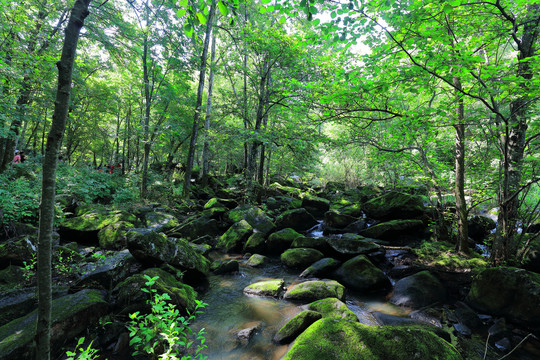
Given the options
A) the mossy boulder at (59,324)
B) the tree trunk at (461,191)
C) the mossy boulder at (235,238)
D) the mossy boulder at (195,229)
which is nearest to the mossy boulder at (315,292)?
the mossy boulder at (235,238)

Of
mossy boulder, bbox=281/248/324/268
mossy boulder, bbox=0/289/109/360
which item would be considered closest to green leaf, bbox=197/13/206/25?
mossy boulder, bbox=0/289/109/360

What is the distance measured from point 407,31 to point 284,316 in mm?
6133

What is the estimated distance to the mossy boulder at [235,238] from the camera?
9.34 m

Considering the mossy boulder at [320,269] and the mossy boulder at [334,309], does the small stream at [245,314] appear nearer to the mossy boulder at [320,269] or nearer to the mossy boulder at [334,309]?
the mossy boulder at [320,269]

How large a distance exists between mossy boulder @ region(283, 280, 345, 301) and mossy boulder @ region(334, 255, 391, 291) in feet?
2.99

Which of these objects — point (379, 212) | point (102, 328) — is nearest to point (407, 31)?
point (102, 328)

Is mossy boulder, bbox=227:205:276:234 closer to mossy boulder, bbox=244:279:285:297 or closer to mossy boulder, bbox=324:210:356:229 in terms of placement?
mossy boulder, bbox=324:210:356:229

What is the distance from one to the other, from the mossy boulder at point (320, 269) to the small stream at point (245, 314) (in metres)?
0.40

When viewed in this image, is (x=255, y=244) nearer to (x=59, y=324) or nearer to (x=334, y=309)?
(x=334, y=309)

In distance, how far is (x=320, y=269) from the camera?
7207mm

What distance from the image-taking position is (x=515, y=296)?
4.87 metres

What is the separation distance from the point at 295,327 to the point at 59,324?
3.73 m

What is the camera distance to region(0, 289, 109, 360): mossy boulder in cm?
308

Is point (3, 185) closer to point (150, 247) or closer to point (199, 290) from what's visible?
point (150, 247)
